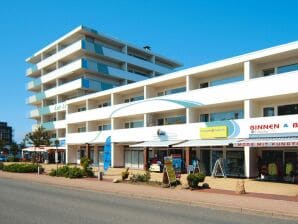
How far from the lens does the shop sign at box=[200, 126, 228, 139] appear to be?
3365cm

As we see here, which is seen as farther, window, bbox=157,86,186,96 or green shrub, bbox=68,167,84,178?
window, bbox=157,86,186,96

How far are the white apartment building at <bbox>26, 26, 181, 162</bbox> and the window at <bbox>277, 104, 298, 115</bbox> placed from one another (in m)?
35.0

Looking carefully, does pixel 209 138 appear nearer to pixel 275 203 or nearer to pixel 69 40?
pixel 275 203

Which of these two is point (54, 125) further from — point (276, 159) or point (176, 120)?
point (276, 159)

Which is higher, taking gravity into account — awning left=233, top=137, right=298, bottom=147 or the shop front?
awning left=233, top=137, right=298, bottom=147

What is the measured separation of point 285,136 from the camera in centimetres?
2850

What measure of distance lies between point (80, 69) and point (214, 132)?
1419 inches

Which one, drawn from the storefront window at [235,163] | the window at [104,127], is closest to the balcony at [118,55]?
the window at [104,127]

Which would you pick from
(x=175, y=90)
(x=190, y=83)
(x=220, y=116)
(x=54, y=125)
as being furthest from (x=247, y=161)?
(x=54, y=125)

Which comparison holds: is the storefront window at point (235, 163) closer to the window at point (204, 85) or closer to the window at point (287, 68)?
the window at point (287, 68)

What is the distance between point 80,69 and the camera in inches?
2586

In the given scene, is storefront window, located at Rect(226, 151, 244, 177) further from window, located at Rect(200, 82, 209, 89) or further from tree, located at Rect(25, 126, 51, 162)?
tree, located at Rect(25, 126, 51, 162)

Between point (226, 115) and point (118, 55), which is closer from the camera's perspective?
point (226, 115)

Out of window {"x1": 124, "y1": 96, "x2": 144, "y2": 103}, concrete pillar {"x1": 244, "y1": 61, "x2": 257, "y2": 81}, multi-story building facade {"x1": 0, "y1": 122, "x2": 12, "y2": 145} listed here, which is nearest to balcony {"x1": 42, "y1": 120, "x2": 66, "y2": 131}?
window {"x1": 124, "y1": 96, "x2": 144, "y2": 103}
